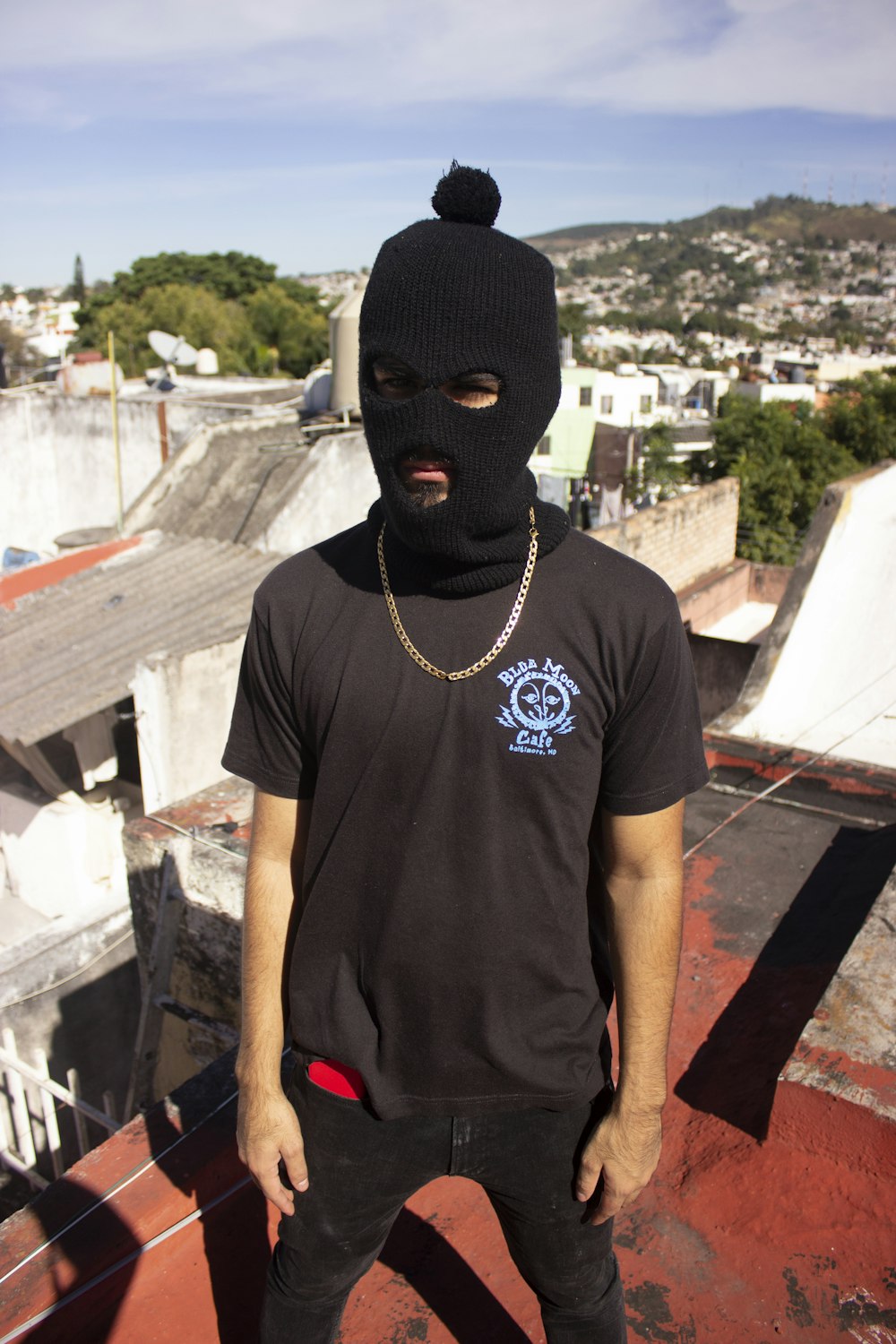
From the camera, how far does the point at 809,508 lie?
28844 millimetres

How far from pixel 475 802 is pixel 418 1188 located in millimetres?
707

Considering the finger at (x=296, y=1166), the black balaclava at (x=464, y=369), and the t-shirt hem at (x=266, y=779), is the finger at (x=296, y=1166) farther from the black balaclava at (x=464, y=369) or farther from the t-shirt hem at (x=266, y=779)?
the black balaclava at (x=464, y=369)

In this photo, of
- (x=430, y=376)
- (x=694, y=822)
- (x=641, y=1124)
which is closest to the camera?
(x=430, y=376)

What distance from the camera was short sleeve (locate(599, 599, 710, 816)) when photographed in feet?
5.45

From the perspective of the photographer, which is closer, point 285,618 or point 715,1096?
point 285,618

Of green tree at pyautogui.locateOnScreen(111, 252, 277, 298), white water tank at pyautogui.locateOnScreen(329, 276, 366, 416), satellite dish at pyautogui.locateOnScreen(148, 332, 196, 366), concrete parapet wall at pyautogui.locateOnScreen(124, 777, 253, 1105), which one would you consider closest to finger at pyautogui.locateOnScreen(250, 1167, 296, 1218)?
concrete parapet wall at pyautogui.locateOnScreen(124, 777, 253, 1105)

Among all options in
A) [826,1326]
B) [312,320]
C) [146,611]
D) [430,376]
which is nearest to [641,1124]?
[826,1326]

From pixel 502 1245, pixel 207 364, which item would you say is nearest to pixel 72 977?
pixel 502 1245

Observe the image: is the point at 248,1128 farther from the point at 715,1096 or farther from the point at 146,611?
the point at 146,611

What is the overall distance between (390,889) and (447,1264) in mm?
1277

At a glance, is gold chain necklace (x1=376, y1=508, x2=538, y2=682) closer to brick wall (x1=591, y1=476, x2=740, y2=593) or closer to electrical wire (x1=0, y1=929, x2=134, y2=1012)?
electrical wire (x1=0, y1=929, x2=134, y2=1012)

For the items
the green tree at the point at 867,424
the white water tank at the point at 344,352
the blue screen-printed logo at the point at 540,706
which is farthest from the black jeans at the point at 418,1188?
the green tree at the point at 867,424

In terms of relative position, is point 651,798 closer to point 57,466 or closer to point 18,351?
point 57,466

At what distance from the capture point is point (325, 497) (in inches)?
415
